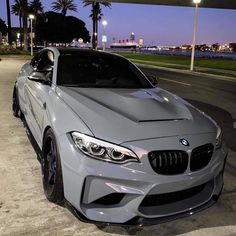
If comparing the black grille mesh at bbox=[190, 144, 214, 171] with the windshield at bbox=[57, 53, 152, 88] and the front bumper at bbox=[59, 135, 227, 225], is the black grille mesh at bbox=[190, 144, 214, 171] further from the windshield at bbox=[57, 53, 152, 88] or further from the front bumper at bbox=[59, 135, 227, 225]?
the windshield at bbox=[57, 53, 152, 88]

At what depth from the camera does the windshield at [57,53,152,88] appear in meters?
5.05

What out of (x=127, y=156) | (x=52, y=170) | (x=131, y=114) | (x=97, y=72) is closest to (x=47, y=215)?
(x=52, y=170)

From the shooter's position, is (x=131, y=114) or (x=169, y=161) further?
(x=131, y=114)

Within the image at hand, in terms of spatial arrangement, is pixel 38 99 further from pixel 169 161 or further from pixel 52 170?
pixel 169 161

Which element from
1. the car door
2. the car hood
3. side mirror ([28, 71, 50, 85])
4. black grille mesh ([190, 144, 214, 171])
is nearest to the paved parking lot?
the car door

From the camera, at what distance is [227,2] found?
4050 centimetres

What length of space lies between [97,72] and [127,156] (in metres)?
2.25

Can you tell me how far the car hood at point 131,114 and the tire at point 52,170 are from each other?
1.40ft

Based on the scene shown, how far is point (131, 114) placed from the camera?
3.94 metres

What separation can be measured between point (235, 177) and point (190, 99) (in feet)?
24.5

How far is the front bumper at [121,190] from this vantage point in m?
3.29

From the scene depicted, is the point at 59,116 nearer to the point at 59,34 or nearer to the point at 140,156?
the point at 140,156

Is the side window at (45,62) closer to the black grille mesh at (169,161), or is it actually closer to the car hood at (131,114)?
the car hood at (131,114)

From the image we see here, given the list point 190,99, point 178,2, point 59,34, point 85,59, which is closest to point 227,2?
point 178,2
